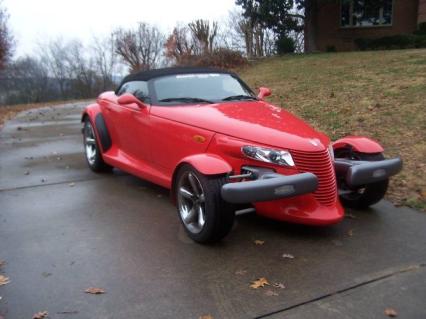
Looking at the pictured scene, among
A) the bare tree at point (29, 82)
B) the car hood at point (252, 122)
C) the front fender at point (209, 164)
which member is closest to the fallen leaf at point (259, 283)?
the front fender at point (209, 164)

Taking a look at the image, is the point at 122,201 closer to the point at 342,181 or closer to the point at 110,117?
the point at 110,117

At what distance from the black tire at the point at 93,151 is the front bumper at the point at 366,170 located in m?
3.51

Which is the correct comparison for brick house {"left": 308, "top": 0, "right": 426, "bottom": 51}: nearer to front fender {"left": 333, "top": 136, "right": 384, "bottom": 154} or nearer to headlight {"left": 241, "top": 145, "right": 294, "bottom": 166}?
front fender {"left": 333, "top": 136, "right": 384, "bottom": 154}

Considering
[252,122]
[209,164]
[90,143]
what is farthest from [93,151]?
[209,164]

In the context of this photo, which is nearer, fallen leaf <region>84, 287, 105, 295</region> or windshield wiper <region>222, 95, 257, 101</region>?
fallen leaf <region>84, 287, 105, 295</region>

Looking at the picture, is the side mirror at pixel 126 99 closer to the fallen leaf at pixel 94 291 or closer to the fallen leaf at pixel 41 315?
the fallen leaf at pixel 94 291

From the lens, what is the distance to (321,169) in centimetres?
409

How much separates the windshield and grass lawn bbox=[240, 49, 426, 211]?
2196mm

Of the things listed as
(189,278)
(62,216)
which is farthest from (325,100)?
(189,278)

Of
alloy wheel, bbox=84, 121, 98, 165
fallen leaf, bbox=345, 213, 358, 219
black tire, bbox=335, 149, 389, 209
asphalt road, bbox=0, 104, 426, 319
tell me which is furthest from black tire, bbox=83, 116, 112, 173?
fallen leaf, bbox=345, 213, 358, 219

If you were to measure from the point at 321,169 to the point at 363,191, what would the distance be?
993 millimetres

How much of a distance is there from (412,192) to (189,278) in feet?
10.2

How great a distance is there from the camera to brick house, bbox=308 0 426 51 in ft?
75.2

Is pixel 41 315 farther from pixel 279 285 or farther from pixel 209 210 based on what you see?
pixel 279 285
